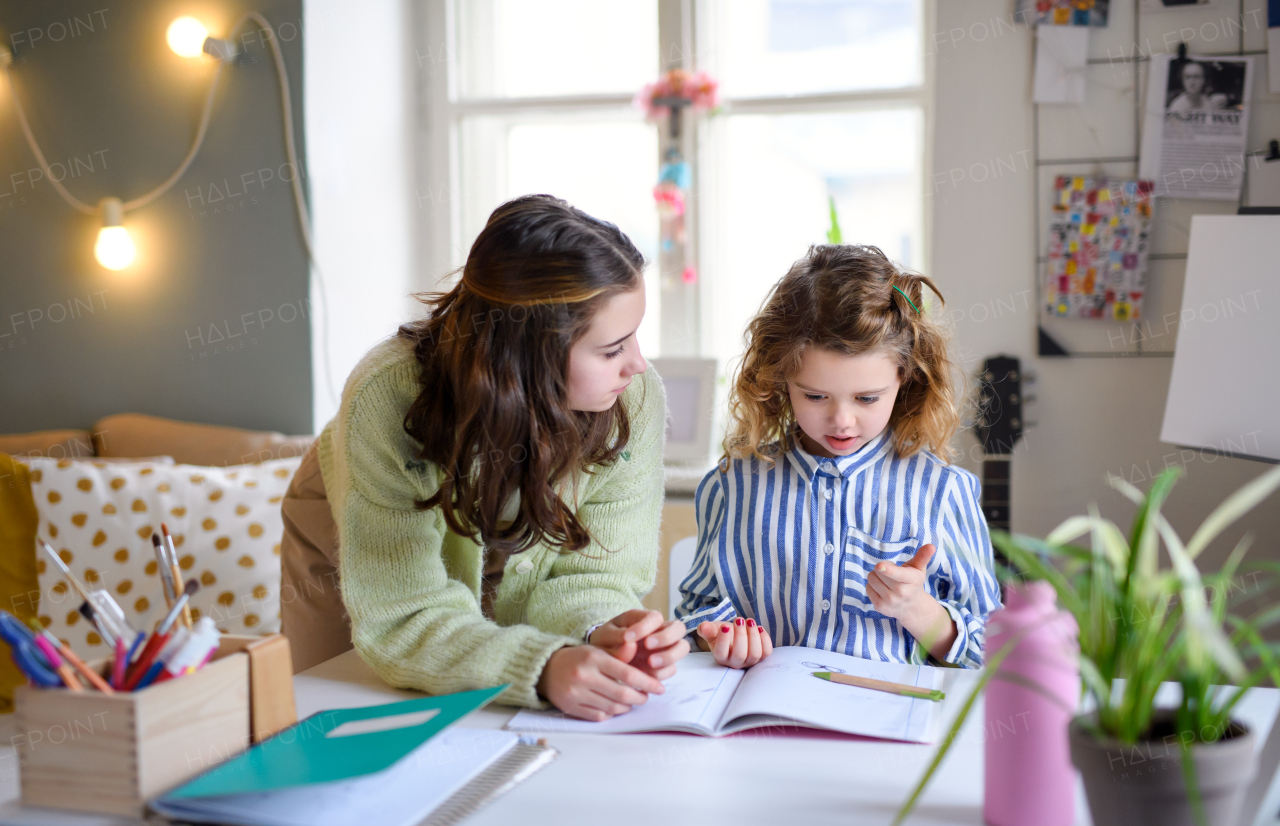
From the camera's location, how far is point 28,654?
2.22 ft

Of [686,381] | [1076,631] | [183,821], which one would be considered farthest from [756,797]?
[686,381]

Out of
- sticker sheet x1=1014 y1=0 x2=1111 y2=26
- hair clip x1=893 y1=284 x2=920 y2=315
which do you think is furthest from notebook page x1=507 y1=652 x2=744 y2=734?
sticker sheet x1=1014 y1=0 x2=1111 y2=26

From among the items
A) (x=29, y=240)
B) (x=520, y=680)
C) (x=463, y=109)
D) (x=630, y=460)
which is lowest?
(x=520, y=680)

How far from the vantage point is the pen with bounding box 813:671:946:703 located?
878mm

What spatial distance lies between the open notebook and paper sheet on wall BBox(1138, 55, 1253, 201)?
5.45ft

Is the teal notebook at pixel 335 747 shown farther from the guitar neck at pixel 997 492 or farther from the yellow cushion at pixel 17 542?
the guitar neck at pixel 997 492

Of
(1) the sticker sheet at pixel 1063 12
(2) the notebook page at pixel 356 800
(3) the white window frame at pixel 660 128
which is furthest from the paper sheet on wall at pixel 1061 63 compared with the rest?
(2) the notebook page at pixel 356 800

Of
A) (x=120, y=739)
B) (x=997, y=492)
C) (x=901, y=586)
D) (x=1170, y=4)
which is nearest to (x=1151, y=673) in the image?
(x=901, y=586)

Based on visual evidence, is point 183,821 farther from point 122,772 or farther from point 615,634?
point 615,634

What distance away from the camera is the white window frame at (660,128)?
245cm

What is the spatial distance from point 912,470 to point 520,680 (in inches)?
25.2

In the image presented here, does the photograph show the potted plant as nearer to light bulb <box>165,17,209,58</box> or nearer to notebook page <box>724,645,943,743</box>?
notebook page <box>724,645,943,743</box>

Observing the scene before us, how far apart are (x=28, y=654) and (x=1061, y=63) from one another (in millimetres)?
2243

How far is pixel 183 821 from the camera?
26.1 inches
